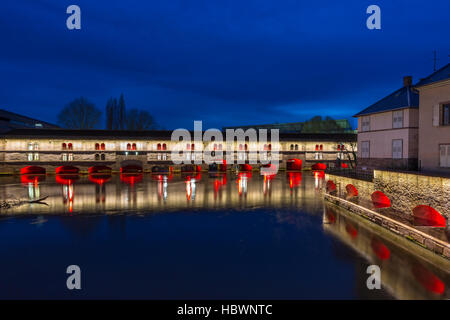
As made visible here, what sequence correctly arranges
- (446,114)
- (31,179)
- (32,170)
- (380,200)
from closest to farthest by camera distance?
1. (446,114)
2. (380,200)
3. (31,179)
4. (32,170)

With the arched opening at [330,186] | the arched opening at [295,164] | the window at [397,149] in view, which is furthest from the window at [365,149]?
the arched opening at [295,164]

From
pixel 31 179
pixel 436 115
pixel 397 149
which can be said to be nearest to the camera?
pixel 436 115

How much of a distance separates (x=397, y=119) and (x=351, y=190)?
785cm

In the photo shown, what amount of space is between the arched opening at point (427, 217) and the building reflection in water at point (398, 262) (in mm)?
1763

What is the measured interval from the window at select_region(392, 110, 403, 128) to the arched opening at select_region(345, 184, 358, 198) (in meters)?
7.07

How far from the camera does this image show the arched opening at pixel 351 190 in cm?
2288

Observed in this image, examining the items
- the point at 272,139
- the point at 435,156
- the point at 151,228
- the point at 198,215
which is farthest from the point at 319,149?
the point at 151,228

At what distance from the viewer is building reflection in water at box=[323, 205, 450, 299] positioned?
973 centimetres

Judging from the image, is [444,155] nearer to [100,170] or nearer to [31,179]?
[31,179]

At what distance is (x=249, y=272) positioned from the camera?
10.7 m

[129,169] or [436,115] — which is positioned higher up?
[436,115]

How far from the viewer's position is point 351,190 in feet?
77.1

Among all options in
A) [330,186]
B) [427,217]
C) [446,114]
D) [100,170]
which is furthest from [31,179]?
[446,114]
